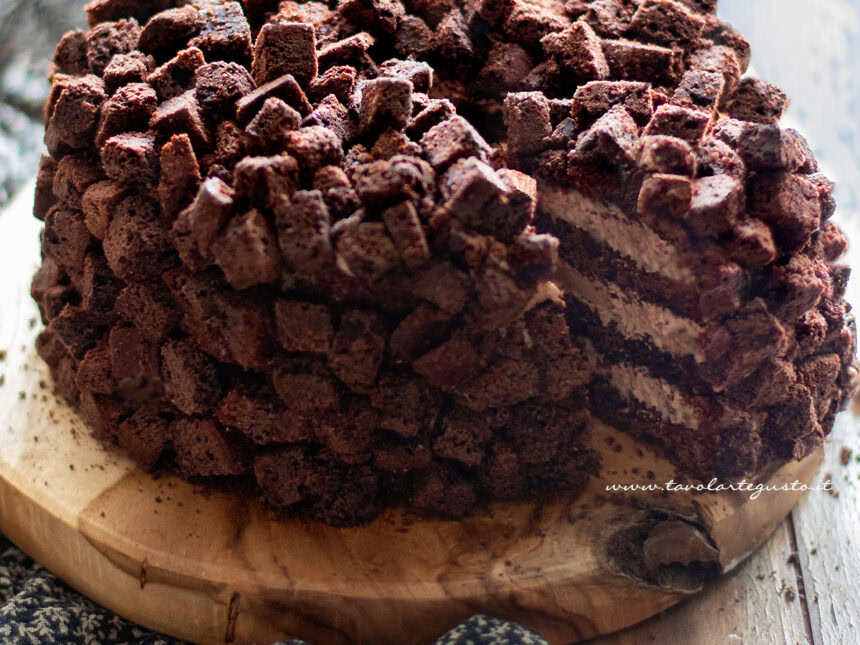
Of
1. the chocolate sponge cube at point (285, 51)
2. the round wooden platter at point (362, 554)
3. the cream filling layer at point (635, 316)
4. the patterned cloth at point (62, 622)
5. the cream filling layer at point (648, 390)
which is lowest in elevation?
the patterned cloth at point (62, 622)

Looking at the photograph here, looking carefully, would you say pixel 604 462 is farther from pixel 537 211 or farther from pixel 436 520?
pixel 537 211

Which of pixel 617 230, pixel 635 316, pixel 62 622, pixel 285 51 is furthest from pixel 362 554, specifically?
pixel 285 51

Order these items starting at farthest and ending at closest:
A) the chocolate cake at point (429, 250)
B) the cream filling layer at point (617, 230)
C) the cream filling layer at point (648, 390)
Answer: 1. the cream filling layer at point (648, 390)
2. the cream filling layer at point (617, 230)
3. the chocolate cake at point (429, 250)

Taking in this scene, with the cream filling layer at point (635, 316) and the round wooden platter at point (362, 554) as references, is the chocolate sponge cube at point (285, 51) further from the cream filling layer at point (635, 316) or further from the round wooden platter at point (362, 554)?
the round wooden platter at point (362, 554)

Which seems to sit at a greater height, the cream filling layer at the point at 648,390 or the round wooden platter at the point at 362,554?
the cream filling layer at the point at 648,390

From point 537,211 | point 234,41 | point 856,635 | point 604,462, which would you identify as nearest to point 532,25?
point 537,211

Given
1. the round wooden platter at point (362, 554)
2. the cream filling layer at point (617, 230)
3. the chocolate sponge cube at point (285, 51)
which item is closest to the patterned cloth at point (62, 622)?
the round wooden platter at point (362, 554)

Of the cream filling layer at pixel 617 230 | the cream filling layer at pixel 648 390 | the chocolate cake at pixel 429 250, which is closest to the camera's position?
the chocolate cake at pixel 429 250
